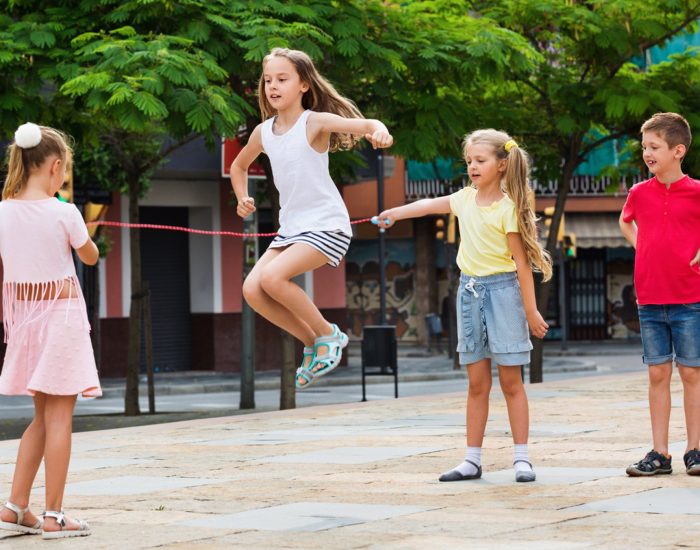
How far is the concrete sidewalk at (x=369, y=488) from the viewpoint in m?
6.21

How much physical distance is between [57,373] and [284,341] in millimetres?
10714

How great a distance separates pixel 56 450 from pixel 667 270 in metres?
3.73

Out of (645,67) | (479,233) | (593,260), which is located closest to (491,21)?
(645,67)

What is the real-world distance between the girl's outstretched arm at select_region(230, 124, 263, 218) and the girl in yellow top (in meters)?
1.03

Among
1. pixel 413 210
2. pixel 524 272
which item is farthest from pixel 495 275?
pixel 413 210

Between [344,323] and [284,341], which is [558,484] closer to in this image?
[284,341]

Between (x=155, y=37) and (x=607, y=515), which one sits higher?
(x=155, y=37)

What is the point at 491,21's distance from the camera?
55.7 ft

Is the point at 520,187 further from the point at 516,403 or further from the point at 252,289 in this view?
the point at 252,289

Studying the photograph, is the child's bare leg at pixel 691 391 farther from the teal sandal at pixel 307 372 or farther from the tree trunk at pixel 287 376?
the tree trunk at pixel 287 376

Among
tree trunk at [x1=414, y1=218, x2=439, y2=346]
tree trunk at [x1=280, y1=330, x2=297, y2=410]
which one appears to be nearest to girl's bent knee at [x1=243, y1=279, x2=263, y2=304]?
tree trunk at [x1=280, y1=330, x2=297, y2=410]

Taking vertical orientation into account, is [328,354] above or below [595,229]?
below

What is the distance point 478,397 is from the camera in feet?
27.7

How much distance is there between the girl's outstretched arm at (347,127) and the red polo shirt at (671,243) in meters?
2.09
